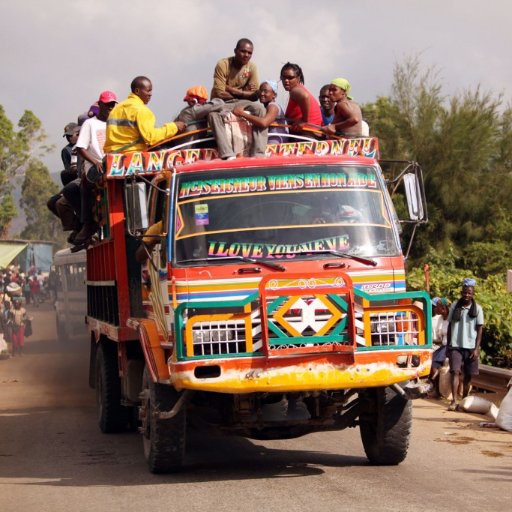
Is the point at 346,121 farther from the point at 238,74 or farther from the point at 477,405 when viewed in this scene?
the point at 477,405

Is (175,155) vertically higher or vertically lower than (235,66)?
lower

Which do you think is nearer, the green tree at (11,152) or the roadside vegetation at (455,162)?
the roadside vegetation at (455,162)

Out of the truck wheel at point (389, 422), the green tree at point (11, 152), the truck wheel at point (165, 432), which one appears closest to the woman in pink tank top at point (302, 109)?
the truck wheel at point (389, 422)

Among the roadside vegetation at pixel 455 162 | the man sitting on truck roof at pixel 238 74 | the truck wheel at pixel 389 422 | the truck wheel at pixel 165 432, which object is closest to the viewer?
the truck wheel at pixel 165 432

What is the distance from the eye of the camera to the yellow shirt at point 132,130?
1035 cm

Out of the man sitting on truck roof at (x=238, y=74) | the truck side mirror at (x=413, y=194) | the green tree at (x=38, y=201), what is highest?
the green tree at (x=38, y=201)

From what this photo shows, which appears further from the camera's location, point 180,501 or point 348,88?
point 348,88

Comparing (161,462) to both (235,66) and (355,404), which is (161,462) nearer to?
(355,404)

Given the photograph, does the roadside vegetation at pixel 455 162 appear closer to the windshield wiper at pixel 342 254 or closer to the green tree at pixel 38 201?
the windshield wiper at pixel 342 254

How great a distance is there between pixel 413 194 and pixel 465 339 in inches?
234

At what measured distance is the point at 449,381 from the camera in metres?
15.5

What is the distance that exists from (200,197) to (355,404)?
6.89 feet

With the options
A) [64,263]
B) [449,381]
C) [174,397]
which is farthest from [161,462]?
[64,263]

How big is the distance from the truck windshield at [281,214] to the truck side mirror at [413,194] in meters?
0.21
